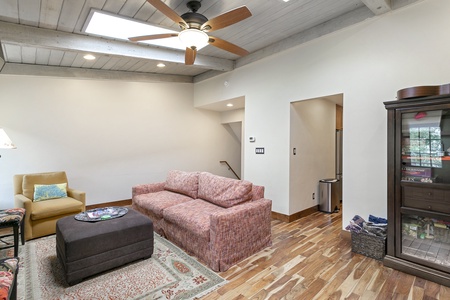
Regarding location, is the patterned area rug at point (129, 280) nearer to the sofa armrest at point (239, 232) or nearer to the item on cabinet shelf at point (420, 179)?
the sofa armrest at point (239, 232)

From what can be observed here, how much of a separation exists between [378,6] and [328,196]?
310 centimetres

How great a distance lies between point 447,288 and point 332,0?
124 inches

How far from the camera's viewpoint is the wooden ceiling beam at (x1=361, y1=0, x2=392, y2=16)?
259 cm

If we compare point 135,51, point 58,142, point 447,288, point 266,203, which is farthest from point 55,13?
point 447,288

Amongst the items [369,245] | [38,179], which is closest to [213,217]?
[369,245]

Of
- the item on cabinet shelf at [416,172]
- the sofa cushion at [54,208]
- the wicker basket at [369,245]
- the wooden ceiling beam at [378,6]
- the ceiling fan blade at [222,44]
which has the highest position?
the wooden ceiling beam at [378,6]

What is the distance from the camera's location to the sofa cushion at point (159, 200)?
3.42 m

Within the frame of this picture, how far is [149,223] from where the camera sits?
273 centimetres

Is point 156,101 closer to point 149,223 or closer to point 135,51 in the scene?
point 135,51

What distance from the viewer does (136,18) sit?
113 inches

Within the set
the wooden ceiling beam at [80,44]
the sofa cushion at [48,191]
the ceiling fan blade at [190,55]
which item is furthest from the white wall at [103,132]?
the ceiling fan blade at [190,55]

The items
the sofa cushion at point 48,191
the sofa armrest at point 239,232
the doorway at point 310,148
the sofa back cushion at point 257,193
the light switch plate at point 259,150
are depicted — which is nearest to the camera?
the sofa armrest at point 239,232

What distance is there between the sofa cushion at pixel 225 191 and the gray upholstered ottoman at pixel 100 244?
0.95m

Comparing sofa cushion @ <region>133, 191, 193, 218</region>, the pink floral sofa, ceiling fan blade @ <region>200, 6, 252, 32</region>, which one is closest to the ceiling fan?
ceiling fan blade @ <region>200, 6, 252, 32</region>
